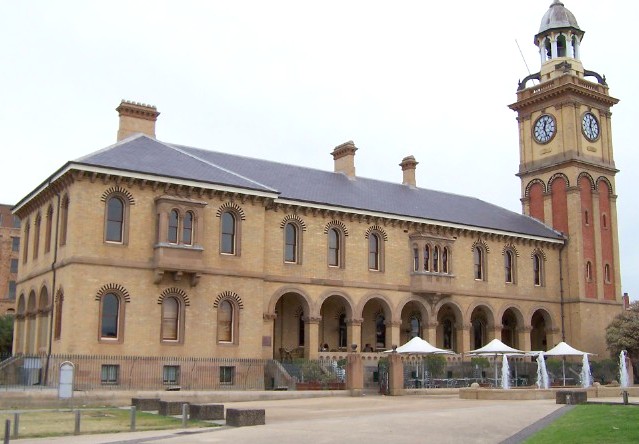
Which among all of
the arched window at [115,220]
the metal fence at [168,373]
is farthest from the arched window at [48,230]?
the metal fence at [168,373]

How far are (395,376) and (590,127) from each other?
2905 cm

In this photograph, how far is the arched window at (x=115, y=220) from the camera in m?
34.2

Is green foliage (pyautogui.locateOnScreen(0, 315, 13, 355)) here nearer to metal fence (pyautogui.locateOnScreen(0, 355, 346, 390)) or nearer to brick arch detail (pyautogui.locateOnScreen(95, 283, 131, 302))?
metal fence (pyautogui.locateOnScreen(0, 355, 346, 390))

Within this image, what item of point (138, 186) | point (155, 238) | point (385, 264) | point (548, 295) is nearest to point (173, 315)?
point (155, 238)

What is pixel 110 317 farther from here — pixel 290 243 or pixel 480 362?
pixel 480 362

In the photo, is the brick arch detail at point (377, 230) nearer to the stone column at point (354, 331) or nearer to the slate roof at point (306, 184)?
the slate roof at point (306, 184)

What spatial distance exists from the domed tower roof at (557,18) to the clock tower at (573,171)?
0.07 metres

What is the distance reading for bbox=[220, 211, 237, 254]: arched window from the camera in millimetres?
37219

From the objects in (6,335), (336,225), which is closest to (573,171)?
(336,225)

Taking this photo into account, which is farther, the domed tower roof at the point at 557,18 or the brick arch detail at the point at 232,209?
the domed tower roof at the point at 557,18

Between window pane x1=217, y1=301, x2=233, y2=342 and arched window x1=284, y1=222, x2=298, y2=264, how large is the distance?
4.91 m

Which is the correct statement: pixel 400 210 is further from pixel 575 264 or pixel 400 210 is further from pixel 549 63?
pixel 549 63

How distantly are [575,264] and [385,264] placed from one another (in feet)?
50.8

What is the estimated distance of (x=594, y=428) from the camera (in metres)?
16.6
